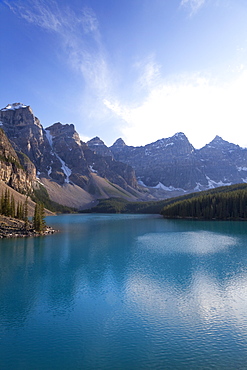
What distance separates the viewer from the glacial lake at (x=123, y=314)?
50.4 feet

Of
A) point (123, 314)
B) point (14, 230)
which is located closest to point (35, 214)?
point (14, 230)

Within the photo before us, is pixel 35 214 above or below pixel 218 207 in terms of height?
below

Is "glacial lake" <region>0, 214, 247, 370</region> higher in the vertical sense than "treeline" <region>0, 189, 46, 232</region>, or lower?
lower

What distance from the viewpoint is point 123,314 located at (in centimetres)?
2148

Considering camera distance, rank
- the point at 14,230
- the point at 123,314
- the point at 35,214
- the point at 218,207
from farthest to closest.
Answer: the point at 218,207 → the point at 35,214 → the point at 14,230 → the point at 123,314

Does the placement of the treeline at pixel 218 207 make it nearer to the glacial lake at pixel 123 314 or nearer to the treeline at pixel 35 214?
the treeline at pixel 35 214

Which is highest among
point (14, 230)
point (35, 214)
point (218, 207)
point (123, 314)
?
point (218, 207)

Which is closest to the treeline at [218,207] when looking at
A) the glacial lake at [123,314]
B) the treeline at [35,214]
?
the treeline at [35,214]

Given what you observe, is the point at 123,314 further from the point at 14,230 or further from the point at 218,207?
the point at 218,207

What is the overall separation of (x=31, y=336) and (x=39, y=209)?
6112 cm

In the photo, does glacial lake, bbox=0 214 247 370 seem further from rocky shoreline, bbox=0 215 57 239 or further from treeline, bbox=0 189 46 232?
treeline, bbox=0 189 46 232

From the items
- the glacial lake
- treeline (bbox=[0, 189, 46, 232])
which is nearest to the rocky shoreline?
treeline (bbox=[0, 189, 46, 232])

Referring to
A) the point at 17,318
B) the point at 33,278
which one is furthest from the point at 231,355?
the point at 33,278

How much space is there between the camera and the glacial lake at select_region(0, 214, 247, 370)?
605 inches
